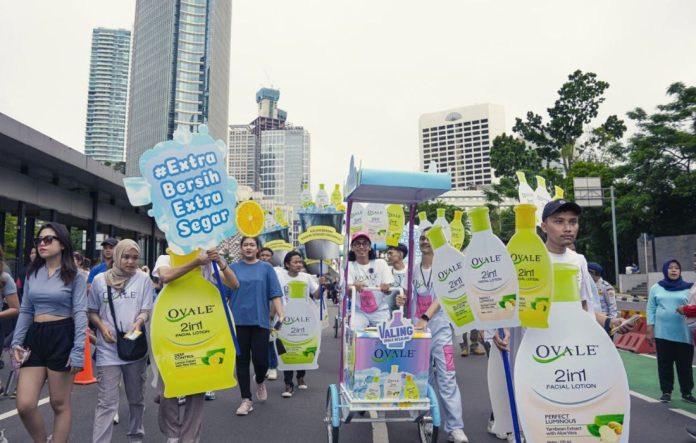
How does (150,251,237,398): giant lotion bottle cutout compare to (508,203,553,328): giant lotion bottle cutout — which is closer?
(508,203,553,328): giant lotion bottle cutout

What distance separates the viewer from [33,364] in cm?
359

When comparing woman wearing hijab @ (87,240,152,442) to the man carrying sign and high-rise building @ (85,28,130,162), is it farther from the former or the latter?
high-rise building @ (85,28,130,162)

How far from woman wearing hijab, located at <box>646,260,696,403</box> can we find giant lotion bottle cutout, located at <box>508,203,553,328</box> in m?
4.34

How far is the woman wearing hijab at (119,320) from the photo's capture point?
12.5 ft

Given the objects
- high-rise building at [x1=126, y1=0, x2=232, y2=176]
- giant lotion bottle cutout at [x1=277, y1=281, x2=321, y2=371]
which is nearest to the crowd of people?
giant lotion bottle cutout at [x1=277, y1=281, x2=321, y2=371]

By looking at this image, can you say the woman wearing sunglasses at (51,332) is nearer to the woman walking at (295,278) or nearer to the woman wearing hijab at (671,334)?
the woman walking at (295,278)

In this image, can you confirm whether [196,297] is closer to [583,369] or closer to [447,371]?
[447,371]

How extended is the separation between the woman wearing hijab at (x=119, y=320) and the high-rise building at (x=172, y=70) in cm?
9296

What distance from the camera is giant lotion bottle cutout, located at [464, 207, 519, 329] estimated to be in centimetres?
305

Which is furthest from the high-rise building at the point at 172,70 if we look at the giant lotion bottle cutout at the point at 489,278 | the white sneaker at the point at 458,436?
the giant lotion bottle cutout at the point at 489,278

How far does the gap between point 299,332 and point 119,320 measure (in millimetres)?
3324

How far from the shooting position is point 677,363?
6215 millimetres

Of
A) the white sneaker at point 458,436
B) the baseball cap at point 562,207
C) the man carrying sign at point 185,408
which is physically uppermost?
the baseball cap at point 562,207

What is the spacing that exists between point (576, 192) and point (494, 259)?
20.9 metres
